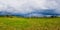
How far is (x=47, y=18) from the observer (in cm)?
179

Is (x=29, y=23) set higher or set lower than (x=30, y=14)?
lower

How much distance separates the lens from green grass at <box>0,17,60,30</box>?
5.57 ft

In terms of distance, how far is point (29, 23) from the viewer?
1.74 meters

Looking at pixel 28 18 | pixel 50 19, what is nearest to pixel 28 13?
pixel 28 18

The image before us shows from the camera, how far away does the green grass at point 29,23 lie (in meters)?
1.70

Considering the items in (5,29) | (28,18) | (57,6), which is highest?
(57,6)

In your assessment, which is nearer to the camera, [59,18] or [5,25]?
[5,25]

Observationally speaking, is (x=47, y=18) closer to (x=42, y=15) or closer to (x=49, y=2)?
(x=42, y=15)

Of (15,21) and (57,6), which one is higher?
(57,6)

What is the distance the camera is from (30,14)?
1.76 metres

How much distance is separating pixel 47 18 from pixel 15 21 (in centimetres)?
46

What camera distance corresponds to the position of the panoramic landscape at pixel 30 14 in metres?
1.71

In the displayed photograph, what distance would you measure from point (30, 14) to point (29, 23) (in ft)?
0.42

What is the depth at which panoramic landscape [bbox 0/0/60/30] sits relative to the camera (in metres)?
1.71
